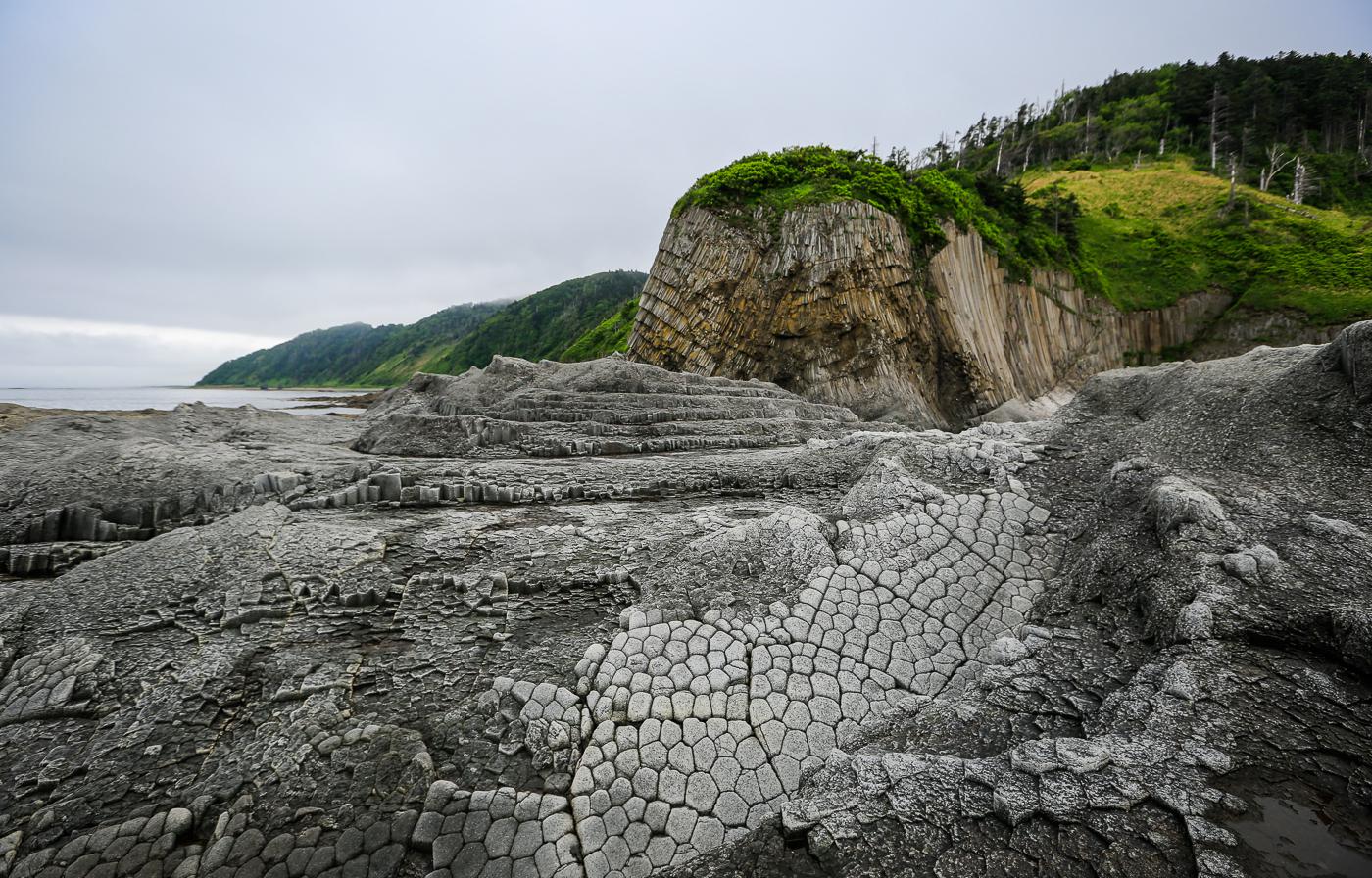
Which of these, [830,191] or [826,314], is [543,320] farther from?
[826,314]

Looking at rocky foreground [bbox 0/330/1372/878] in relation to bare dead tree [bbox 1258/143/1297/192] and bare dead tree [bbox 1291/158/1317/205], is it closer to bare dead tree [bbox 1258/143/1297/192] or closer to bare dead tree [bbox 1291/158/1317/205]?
bare dead tree [bbox 1291/158/1317/205]

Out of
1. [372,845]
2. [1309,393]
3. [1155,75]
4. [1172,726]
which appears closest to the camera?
[1172,726]

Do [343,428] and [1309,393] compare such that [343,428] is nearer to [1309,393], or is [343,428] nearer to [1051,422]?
[1051,422]

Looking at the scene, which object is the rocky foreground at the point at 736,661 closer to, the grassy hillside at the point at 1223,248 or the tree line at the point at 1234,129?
the grassy hillside at the point at 1223,248

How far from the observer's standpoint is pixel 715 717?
3.64 m

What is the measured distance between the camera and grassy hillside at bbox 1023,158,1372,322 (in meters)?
25.9

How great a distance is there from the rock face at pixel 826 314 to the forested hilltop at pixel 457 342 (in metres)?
14.2

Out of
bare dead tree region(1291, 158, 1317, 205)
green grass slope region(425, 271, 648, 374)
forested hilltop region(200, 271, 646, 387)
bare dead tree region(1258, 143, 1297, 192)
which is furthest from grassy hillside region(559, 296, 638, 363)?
bare dead tree region(1258, 143, 1297, 192)

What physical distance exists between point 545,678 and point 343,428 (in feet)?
35.4

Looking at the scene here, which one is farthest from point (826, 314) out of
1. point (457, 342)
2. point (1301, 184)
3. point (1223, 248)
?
point (457, 342)

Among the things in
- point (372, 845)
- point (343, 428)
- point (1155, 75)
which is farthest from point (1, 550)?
point (1155, 75)

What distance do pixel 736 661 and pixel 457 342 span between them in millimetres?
122561

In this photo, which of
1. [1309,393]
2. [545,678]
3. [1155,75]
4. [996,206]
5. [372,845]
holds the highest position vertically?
[1155,75]

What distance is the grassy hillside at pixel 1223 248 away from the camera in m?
25.9
